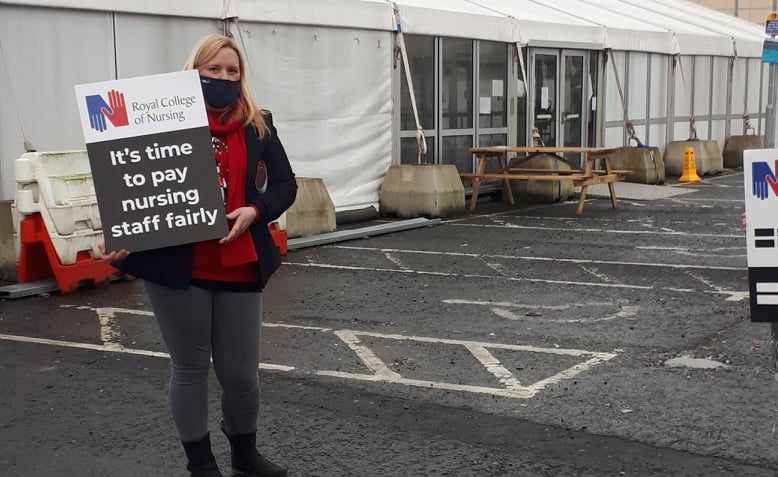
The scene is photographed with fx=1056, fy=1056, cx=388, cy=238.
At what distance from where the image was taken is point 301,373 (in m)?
6.33

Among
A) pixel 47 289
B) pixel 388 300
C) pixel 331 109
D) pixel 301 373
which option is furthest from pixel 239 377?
pixel 331 109

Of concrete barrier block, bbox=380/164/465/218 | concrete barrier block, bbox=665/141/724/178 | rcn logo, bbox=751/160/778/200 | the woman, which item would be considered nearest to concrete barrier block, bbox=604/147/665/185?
concrete barrier block, bbox=665/141/724/178

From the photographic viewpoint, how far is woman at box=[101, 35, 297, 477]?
4.04 meters

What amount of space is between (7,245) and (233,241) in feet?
21.0

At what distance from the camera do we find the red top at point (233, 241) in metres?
4.05

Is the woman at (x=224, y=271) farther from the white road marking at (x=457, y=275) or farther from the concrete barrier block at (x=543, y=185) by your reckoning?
the concrete barrier block at (x=543, y=185)

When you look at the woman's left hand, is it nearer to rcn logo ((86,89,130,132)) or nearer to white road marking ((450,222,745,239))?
rcn logo ((86,89,130,132))

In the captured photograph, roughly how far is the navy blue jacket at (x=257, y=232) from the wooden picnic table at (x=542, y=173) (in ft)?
36.0

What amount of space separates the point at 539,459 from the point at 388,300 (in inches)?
159

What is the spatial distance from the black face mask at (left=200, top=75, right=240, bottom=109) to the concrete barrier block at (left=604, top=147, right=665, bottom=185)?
16370mm

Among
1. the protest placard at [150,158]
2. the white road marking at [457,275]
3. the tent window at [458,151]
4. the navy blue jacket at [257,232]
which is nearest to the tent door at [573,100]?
the tent window at [458,151]

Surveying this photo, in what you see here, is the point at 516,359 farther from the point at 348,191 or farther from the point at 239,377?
the point at 348,191

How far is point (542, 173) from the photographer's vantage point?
16.3 meters

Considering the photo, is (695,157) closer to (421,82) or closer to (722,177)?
(722,177)
